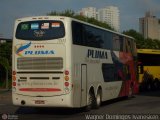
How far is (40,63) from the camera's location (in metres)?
17.8

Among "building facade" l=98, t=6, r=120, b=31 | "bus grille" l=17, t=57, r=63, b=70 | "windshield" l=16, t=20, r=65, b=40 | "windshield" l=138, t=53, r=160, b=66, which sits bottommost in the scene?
"windshield" l=138, t=53, r=160, b=66

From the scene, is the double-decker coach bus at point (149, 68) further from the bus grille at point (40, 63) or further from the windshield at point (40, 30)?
the bus grille at point (40, 63)

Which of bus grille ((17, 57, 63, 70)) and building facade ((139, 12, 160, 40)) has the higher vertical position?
building facade ((139, 12, 160, 40))

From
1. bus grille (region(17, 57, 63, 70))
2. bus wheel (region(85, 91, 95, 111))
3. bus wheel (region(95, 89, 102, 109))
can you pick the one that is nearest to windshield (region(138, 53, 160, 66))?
bus wheel (region(95, 89, 102, 109))

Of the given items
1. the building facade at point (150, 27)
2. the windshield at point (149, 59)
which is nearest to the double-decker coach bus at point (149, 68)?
the windshield at point (149, 59)

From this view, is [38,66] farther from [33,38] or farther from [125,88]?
[125,88]

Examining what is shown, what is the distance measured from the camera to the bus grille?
17.6 metres

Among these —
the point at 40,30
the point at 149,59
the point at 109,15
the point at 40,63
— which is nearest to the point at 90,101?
the point at 40,63

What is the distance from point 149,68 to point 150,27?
100093mm

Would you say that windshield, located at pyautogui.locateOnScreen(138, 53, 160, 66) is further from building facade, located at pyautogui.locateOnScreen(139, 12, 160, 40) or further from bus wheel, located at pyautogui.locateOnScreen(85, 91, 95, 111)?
building facade, located at pyautogui.locateOnScreen(139, 12, 160, 40)

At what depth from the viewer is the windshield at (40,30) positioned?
58.2 ft

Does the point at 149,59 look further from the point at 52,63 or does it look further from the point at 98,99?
the point at 52,63

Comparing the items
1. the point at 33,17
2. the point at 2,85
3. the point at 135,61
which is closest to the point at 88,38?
the point at 33,17

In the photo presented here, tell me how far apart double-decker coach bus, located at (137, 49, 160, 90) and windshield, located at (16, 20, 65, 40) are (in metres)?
18.9
